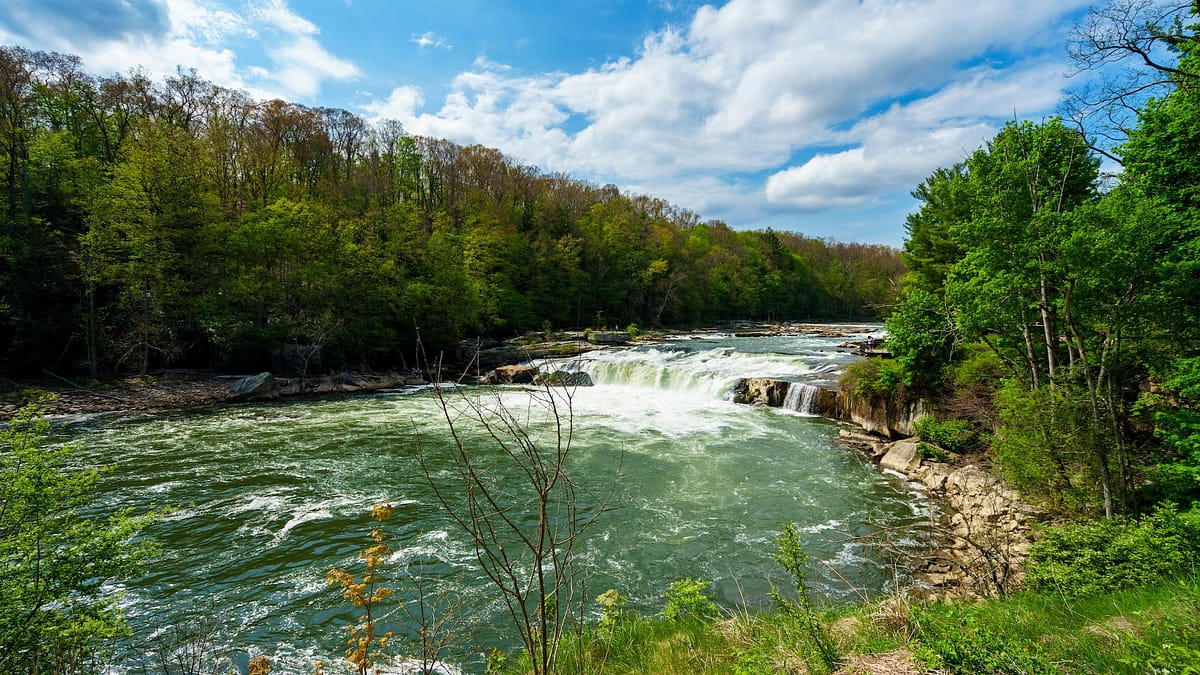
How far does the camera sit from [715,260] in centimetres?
6412

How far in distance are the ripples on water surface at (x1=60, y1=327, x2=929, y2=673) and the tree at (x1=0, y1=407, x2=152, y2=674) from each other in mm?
1603

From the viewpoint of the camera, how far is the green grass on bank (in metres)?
2.49

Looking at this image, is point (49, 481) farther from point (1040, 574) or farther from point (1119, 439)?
point (1119, 439)

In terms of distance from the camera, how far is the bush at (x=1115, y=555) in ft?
16.3

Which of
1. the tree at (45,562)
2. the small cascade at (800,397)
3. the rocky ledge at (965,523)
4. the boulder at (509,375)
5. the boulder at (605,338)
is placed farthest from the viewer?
the boulder at (605,338)

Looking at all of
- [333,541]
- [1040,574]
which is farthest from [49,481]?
[1040,574]

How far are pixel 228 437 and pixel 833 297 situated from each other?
82.8m

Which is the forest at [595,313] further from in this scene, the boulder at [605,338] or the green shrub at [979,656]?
the boulder at [605,338]

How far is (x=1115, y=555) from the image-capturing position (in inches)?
209

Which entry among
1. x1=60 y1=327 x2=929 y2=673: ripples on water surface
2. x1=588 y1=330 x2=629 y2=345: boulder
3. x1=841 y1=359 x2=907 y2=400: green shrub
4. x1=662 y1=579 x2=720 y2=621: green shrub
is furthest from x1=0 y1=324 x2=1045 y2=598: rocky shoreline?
x1=588 y1=330 x2=629 y2=345: boulder

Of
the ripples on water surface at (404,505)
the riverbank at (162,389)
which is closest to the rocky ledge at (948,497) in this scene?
the ripples on water surface at (404,505)

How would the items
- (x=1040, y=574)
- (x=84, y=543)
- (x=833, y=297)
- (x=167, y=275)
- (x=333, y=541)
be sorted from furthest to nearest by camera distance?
(x=833, y=297) → (x=167, y=275) → (x=333, y=541) → (x=1040, y=574) → (x=84, y=543)

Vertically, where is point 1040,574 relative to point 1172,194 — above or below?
below

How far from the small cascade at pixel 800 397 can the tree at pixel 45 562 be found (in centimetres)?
1847
